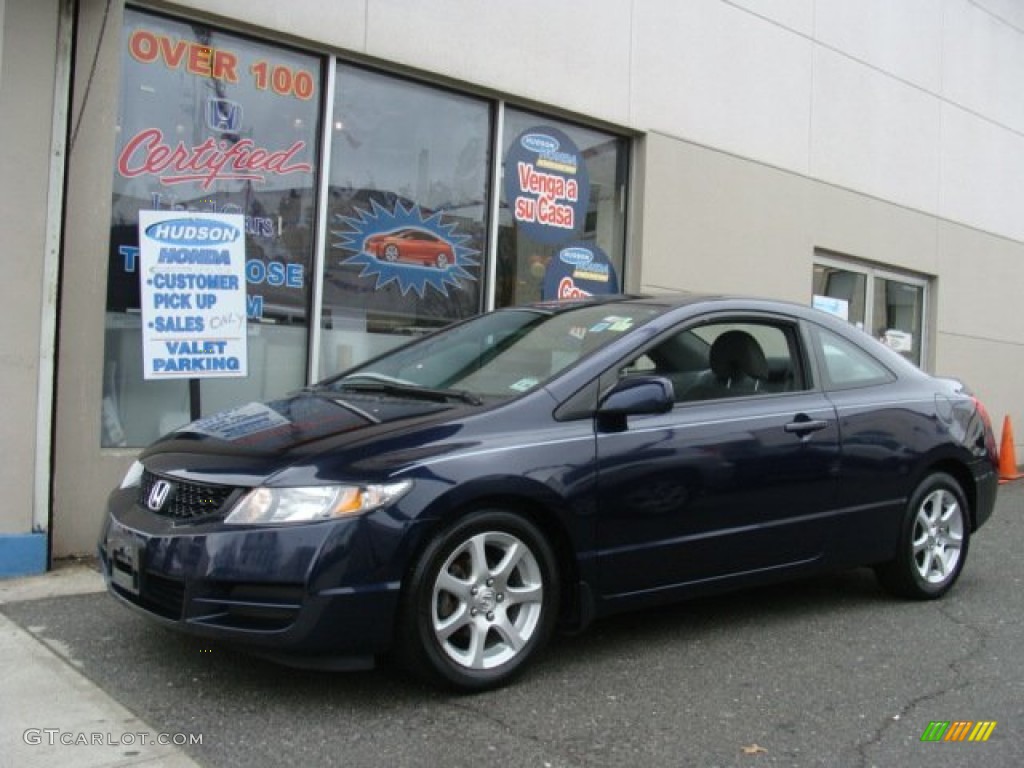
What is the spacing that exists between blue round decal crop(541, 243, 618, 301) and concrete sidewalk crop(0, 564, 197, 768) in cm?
544

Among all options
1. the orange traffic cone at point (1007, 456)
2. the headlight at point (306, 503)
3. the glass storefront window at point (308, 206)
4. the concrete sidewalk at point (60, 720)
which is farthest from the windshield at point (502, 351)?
the orange traffic cone at point (1007, 456)

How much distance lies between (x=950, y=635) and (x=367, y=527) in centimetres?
305

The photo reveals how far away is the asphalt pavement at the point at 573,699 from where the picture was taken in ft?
10.7

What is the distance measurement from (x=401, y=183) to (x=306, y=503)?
477cm

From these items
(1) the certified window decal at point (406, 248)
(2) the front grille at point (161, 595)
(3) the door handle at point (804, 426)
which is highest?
(1) the certified window decal at point (406, 248)

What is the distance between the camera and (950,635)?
4789mm

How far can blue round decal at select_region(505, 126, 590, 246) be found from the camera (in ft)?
27.9

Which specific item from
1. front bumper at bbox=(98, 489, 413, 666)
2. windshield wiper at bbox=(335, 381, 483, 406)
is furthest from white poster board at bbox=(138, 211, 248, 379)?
front bumper at bbox=(98, 489, 413, 666)

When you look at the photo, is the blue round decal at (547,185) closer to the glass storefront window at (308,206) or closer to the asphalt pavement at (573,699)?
the glass storefront window at (308,206)

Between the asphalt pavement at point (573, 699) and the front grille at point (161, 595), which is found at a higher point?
the front grille at point (161, 595)

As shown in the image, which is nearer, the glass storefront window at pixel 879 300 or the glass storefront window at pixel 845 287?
the glass storefront window at pixel 845 287

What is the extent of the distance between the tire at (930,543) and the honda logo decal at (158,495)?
3.63 meters

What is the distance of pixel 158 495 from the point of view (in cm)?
379

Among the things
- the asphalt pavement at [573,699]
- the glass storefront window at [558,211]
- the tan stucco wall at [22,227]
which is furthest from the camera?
the glass storefront window at [558,211]
